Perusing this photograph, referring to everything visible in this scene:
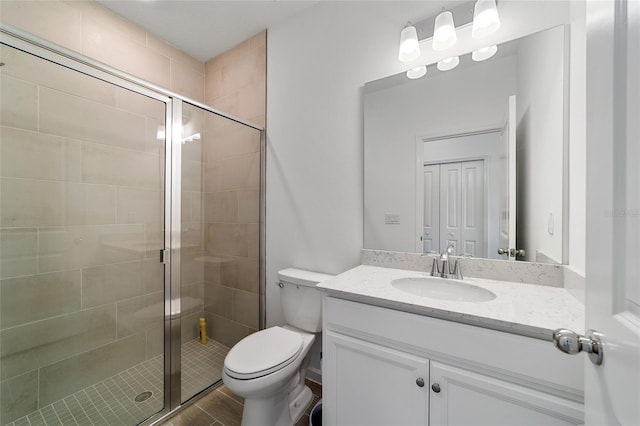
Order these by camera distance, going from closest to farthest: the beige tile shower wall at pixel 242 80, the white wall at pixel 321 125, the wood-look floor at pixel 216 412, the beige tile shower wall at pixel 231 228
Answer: the wood-look floor at pixel 216 412
the white wall at pixel 321 125
the beige tile shower wall at pixel 231 228
the beige tile shower wall at pixel 242 80

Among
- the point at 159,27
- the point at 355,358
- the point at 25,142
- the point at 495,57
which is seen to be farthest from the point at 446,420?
the point at 159,27

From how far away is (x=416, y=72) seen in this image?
54.8 inches

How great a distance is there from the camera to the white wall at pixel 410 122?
124 centimetres

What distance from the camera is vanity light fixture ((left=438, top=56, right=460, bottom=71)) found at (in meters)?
1.29

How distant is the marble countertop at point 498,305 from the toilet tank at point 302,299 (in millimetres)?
366

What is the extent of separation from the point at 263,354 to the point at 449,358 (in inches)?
33.3

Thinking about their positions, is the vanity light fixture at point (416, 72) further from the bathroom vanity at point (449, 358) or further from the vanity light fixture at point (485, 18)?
the bathroom vanity at point (449, 358)

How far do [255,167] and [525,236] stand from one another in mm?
1721

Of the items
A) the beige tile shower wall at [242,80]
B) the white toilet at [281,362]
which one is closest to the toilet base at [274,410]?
the white toilet at [281,362]

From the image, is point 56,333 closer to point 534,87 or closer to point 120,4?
point 120,4

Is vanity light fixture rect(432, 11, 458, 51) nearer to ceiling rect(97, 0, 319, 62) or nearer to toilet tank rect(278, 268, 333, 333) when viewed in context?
ceiling rect(97, 0, 319, 62)

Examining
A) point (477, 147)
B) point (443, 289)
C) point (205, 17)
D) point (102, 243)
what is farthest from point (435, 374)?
point (205, 17)

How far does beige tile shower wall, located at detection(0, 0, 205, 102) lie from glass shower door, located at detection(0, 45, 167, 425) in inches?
8.3

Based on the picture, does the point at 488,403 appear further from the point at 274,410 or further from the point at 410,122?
the point at 410,122
